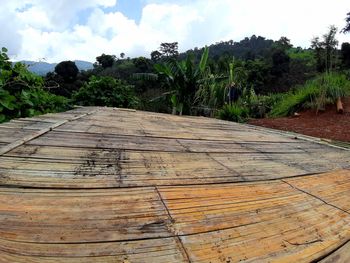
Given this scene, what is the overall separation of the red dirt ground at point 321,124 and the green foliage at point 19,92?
4.13m

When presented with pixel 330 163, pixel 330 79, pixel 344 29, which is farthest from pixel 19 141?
Result: pixel 344 29

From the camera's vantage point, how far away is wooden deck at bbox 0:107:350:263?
2.22ft

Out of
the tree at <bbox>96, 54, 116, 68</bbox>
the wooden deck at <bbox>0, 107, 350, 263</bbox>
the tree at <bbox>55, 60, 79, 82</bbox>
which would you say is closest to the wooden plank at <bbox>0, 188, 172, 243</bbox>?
the wooden deck at <bbox>0, 107, 350, 263</bbox>

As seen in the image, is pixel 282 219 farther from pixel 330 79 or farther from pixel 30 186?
pixel 330 79

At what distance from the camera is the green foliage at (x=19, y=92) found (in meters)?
2.71

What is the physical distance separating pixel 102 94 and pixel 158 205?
6300mm

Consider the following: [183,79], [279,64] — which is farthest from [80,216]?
[279,64]

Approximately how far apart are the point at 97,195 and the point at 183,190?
0.89ft

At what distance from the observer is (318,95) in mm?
7410

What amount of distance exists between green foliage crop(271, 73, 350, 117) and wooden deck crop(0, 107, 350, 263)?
6.26 meters

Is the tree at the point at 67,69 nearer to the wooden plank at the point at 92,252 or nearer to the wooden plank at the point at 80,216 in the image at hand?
the wooden plank at the point at 80,216

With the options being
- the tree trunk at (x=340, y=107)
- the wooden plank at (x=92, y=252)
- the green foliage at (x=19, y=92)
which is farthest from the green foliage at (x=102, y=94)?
the wooden plank at (x=92, y=252)

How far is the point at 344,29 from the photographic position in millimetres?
20469

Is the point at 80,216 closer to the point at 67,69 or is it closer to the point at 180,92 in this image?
the point at 180,92
